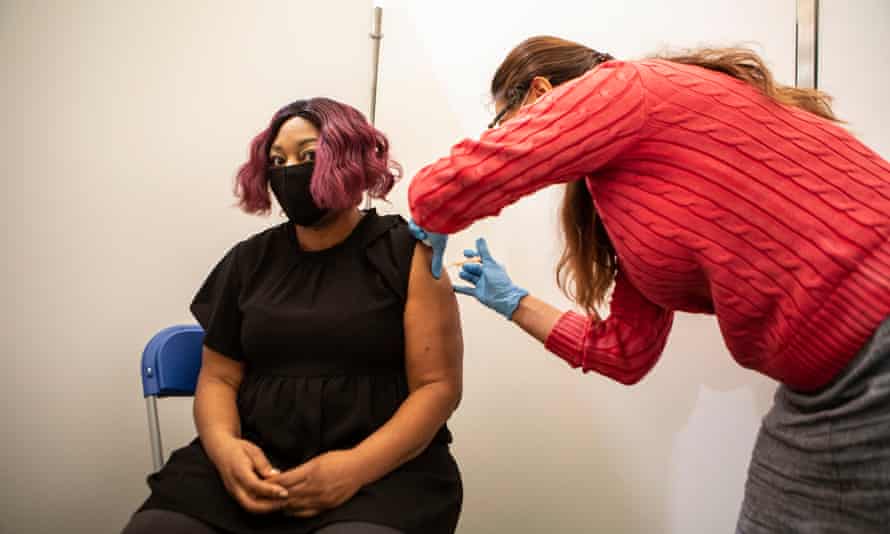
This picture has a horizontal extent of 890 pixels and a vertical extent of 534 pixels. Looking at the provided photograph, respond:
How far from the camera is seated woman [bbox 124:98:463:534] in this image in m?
1.14

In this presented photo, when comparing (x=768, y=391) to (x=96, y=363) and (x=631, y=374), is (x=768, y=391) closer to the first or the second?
(x=631, y=374)

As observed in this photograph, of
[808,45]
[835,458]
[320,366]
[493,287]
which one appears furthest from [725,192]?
[808,45]

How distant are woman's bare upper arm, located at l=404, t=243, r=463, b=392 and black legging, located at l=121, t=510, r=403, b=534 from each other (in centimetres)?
30

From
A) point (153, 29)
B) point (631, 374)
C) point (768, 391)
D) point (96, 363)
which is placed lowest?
point (768, 391)

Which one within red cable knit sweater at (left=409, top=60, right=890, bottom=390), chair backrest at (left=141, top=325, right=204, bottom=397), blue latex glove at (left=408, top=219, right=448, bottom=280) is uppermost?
red cable knit sweater at (left=409, top=60, right=890, bottom=390)

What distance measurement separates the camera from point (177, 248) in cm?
192

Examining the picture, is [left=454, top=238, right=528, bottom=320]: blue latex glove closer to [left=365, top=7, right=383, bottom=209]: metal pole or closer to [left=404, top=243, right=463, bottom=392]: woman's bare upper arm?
[left=404, top=243, right=463, bottom=392]: woman's bare upper arm

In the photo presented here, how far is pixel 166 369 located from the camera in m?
1.58

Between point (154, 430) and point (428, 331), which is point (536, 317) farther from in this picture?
point (154, 430)

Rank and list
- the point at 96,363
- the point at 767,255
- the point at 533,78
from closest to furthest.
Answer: the point at 767,255 < the point at 533,78 < the point at 96,363

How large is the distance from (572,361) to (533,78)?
0.49 m

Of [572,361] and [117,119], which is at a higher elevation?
[117,119]

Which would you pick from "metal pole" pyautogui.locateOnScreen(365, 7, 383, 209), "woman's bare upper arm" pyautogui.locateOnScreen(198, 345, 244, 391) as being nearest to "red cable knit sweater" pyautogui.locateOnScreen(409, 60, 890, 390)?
"woman's bare upper arm" pyautogui.locateOnScreen(198, 345, 244, 391)

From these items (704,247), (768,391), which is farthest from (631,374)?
(768,391)
